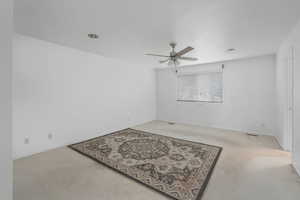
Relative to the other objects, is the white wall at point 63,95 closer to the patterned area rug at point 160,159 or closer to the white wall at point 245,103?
the patterned area rug at point 160,159

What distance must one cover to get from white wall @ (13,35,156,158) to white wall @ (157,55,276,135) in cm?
268

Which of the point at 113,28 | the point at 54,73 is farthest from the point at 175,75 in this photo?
the point at 54,73

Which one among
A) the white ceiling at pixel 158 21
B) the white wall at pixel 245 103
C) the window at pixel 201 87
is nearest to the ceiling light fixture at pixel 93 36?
the white ceiling at pixel 158 21

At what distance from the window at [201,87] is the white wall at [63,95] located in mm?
2045

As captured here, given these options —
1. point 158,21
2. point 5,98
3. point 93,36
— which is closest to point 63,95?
point 93,36

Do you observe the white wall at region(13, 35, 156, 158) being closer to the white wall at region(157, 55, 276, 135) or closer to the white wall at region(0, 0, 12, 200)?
the white wall at region(0, 0, 12, 200)

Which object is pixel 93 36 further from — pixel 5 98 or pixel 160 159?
pixel 160 159

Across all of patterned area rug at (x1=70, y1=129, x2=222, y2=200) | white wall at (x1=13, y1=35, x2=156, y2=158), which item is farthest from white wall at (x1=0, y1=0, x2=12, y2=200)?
white wall at (x1=13, y1=35, x2=156, y2=158)

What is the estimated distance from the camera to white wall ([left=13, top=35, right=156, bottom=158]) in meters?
2.52

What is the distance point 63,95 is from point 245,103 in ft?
16.4

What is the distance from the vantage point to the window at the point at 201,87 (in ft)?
15.0

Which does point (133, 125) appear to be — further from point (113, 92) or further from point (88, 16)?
point (88, 16)

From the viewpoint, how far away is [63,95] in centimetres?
310

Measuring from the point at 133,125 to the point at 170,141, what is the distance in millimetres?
1921
